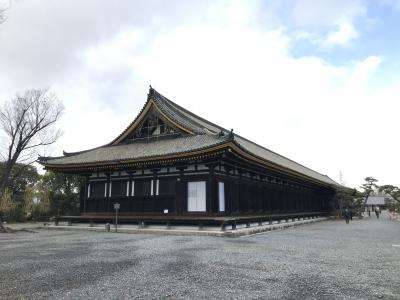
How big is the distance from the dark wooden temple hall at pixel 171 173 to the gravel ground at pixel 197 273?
7.80 meters

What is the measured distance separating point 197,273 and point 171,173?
14494 millimetres

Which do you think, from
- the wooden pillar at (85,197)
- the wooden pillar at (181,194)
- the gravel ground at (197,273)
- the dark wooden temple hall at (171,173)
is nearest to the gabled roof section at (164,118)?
the dark wooden temple hall at (171,173)

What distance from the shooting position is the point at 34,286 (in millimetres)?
7246

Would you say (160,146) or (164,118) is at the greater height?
(164,118)

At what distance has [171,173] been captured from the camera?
74.9 ft

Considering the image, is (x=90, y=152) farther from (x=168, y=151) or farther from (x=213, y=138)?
(x=213, y=138)

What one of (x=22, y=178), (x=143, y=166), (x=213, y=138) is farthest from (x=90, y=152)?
(x=22, y=178)

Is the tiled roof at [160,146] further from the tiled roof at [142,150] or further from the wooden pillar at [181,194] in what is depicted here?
the wooden pillar at [181,194]

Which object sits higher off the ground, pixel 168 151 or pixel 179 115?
pixel 179 115

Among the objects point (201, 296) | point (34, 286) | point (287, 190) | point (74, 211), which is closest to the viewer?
point (201, 296)

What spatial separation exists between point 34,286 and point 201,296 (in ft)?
12.2

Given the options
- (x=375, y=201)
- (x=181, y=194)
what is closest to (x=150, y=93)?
(x=181, y=194)

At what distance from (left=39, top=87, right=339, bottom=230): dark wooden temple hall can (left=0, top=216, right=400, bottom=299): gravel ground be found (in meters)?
7.80

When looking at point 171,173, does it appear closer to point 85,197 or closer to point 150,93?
point 150,93
